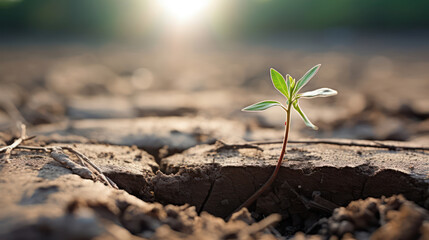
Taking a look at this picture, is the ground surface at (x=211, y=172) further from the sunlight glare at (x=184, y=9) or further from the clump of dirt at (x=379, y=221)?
the sunlight glare at (x=184, y=9)

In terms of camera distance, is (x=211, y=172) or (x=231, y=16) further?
(x=231, y=16)

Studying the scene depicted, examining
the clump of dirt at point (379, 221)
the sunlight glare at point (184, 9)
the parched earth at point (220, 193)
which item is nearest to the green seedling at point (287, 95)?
the parched earth at point (220, 193)

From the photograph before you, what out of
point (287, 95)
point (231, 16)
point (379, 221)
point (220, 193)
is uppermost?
point (231, 16)

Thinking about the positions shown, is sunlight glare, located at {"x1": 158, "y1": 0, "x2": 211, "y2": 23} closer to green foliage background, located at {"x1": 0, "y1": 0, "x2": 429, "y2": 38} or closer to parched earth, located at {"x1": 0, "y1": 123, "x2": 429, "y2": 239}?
green foliage background, located at {"x1": 0, "y1": 0, "x2": 429, "y2": 38}

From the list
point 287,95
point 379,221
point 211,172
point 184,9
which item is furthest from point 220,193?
point 184,9

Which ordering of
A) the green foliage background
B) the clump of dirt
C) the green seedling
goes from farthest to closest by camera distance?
the green foliage background, the green seedling, the clump of dirt

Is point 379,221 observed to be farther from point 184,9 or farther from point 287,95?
point 184,9

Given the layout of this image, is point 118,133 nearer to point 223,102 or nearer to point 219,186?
point 219,186

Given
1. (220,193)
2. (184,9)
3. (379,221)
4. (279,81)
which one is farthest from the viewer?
(184,9)

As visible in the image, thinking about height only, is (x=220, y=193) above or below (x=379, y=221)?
below

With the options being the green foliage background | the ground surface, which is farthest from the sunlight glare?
the ground surface

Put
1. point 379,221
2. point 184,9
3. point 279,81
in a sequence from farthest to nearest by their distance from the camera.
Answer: point 184,9, point 279,81, point 379,221
